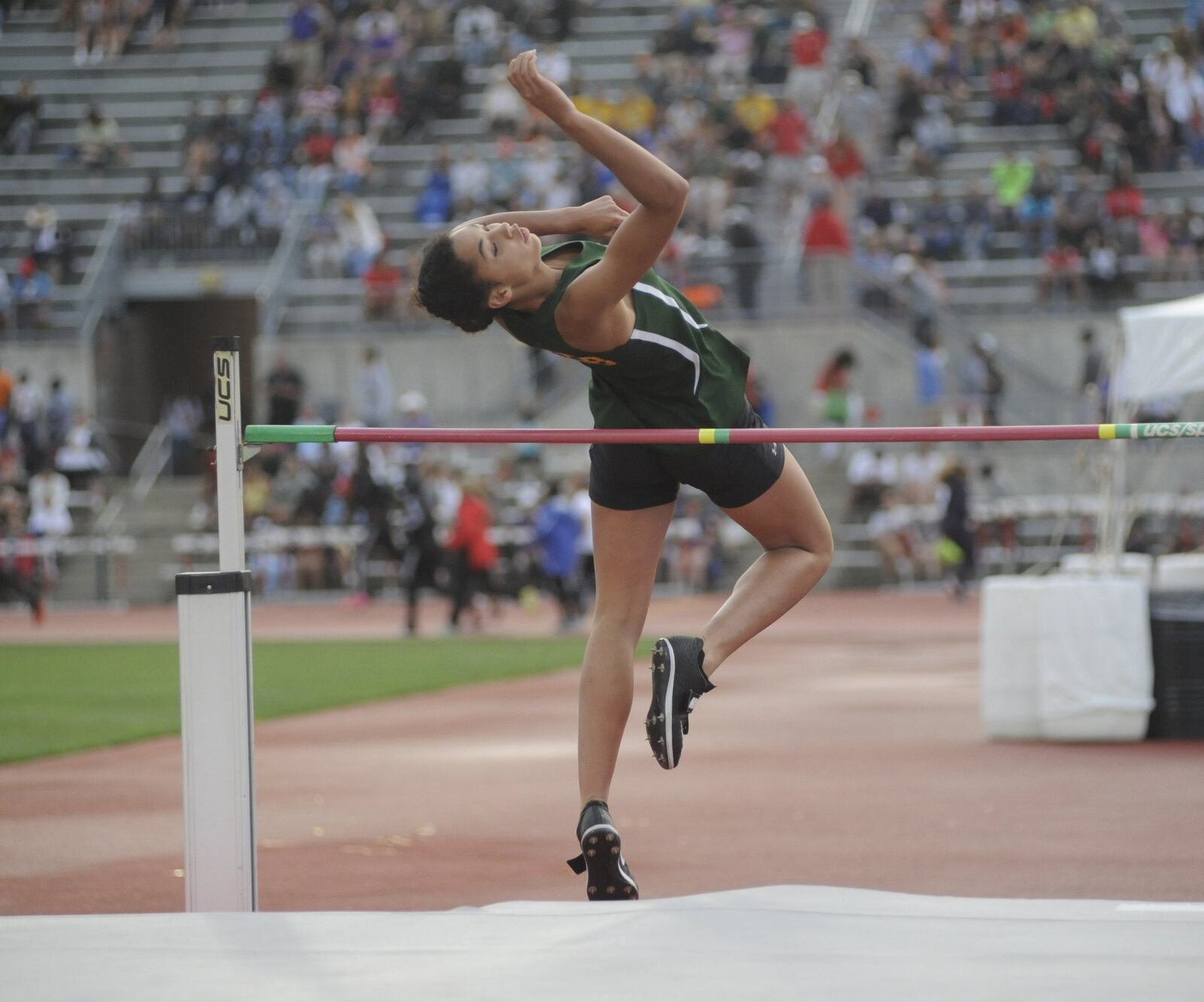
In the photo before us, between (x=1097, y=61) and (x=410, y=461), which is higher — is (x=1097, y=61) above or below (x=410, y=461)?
above

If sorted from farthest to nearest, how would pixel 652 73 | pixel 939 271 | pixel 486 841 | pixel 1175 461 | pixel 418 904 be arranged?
pixel 652 73, pixel 939 271, pixel 1175 461, pixel 486 841, pixel 418 904

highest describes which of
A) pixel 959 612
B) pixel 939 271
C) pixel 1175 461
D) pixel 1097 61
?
pixel 1097 61

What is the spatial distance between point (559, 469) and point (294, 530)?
381 centimetres

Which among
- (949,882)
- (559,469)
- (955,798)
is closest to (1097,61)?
(559,469)

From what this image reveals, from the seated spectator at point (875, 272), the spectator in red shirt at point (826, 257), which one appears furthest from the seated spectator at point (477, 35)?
the seated spectator at point (875, 272)

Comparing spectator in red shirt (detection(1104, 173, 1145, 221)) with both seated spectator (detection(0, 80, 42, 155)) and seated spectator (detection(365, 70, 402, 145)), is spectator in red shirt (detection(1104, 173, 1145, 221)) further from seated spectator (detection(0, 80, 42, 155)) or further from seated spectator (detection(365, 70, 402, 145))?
seated spectator (detection(0, 80, 42, 155))

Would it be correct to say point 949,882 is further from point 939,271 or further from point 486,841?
point 939,271

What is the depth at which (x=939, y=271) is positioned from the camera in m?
26.9

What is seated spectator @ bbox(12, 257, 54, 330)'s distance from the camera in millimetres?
29469

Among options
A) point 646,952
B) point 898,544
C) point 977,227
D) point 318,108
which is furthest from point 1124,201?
point 646,952

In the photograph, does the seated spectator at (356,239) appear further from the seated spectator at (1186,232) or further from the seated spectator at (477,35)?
the seated spectator at (1186,232)

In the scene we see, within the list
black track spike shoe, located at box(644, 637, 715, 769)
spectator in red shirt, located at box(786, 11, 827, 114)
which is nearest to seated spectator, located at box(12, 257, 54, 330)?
spectator in red shirt, located at box(786, 11, 827, 114)

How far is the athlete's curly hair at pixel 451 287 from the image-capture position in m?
4.66

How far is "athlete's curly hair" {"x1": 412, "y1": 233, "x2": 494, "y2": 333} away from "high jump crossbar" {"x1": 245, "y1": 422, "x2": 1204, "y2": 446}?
29 centimetres
